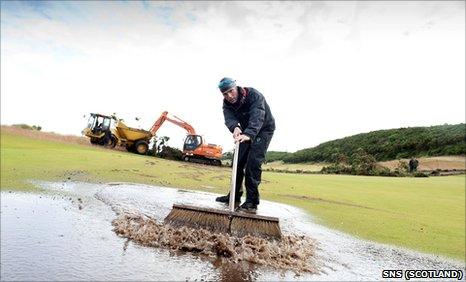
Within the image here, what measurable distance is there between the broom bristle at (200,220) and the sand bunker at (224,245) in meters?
0.18

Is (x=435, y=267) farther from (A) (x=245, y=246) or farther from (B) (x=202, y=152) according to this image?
(B) (x=202, y=152)

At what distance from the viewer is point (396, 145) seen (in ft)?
157

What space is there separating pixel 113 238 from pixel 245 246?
1273 millimetres

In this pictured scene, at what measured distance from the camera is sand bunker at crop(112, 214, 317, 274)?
12.5ft

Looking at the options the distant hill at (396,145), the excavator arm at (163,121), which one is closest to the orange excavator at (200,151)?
the excavator arm at (163,121)

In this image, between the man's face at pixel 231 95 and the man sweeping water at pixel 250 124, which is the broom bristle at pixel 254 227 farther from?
the man's face at pixel 231 95

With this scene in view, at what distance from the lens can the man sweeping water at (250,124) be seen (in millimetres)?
5914

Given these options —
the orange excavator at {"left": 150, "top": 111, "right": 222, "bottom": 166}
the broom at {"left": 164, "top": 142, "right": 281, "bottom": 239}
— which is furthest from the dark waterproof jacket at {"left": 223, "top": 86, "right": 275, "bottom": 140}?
the orange excavator at {"left": 150, "top": 111, "right": 222, "bottom": 166}

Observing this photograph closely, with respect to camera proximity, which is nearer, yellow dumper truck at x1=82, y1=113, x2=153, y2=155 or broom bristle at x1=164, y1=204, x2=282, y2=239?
broom bristle at x1=164, y1=204, x2=282, y2=239

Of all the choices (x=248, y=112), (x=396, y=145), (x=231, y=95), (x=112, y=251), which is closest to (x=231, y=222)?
(x=112, y=251)

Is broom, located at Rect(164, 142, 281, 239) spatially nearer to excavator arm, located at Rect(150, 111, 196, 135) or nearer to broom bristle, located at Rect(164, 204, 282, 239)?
broom bristle, located at Rect(164, 204, 282, 239)

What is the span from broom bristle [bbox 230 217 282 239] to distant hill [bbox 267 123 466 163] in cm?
4090

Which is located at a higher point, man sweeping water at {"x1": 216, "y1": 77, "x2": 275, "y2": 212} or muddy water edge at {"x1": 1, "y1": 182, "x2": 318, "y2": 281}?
man sweeping water at {"x1": 216, "y1": 77, "x2": 275, "y2": 212}

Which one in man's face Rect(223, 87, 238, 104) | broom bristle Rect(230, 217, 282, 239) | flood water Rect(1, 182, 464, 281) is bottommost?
flood water Rect(1, 182, 464, 281)
